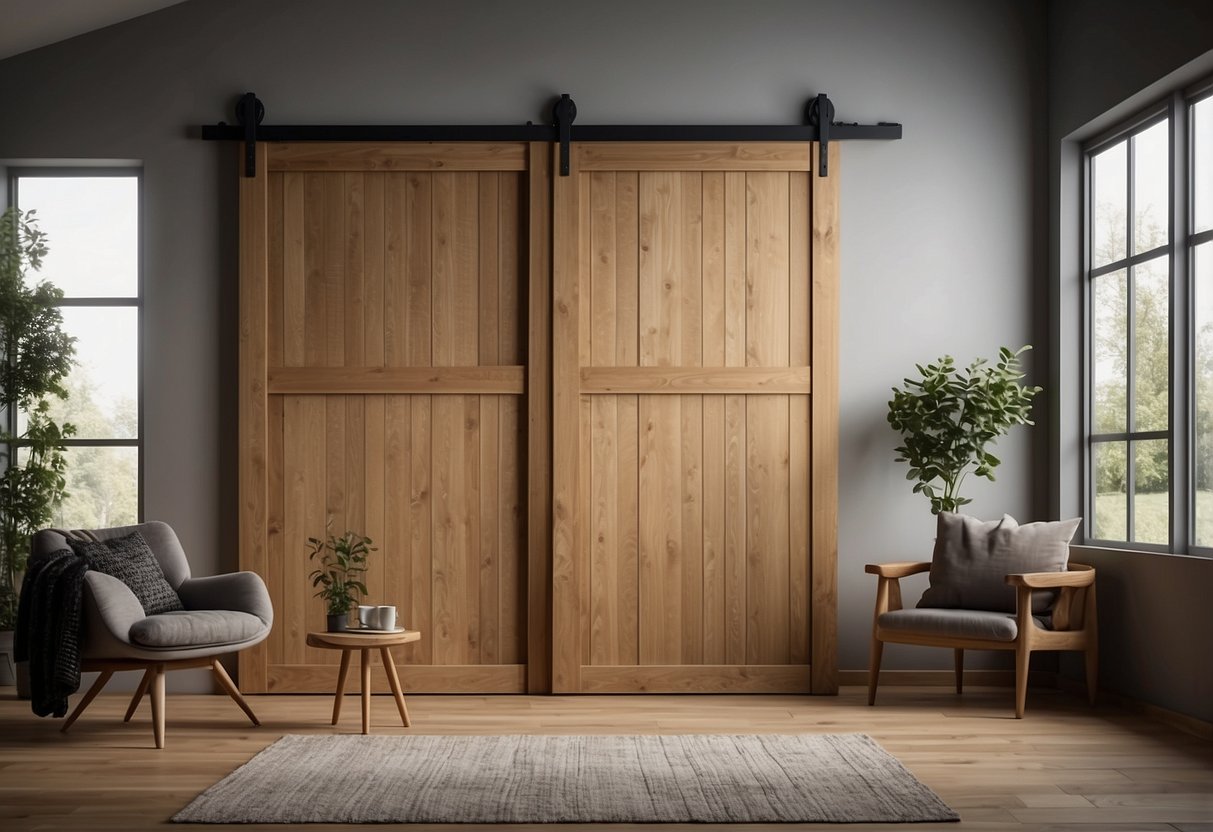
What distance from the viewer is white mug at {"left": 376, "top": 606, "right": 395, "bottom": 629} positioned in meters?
4.53

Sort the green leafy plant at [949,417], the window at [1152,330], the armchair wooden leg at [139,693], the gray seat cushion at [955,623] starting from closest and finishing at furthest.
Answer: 1. the armchair wooden leg at [139,693]
2. the window at [1152,330]
3. the gray seat cushion at [955,623]
4. the green leafy plant at [949,417]

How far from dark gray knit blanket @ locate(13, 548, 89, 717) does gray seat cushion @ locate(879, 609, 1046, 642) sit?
10.5 feet

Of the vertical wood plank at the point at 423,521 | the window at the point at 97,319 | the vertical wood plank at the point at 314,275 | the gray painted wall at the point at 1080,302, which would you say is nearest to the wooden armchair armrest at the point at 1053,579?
the gray painted wall at the point at 1080,302

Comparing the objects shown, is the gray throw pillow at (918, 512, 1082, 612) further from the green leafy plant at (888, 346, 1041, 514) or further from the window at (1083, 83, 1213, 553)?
the window at (1083, 83, 1213, 553)

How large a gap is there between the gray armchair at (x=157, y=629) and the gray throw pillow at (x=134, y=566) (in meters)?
0.06

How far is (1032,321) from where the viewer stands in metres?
5.61

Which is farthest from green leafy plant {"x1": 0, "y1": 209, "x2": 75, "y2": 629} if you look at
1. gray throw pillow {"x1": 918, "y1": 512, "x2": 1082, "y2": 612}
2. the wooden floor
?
gray throw pillow {"x1": 918, "y1": 512, "x2": 1082, "y2": 612}

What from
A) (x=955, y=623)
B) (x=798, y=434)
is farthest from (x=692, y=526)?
(x=955, y=623)

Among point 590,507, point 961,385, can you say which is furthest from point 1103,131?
point 590,507

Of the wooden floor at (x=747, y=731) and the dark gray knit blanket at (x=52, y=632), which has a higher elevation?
the dark gray knit blanket at (x=52, y=632)

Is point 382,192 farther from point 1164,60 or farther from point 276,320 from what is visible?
point 1164,60

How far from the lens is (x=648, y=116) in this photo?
18.2 ft

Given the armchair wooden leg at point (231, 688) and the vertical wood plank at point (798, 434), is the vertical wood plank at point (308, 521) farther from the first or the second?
the vertical wood plank at point (798, 434)

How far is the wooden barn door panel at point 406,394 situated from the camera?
214 inches
